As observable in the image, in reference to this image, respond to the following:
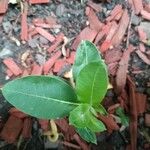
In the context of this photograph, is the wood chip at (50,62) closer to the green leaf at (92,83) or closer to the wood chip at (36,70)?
the wood chip at (36,70)

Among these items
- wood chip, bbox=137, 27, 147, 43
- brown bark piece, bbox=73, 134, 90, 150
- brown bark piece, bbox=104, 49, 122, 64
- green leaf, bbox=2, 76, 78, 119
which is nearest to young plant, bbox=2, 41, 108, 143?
green leaf, bbox=2, 76, 78, 119

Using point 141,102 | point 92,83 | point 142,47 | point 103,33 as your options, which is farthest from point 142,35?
point 92,83

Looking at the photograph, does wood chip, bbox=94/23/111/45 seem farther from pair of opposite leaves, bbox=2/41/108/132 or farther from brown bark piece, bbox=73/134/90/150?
pair of opposite leaves, bbox=2/41/108/132

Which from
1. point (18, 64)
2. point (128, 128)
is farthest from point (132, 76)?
point (18, 64)

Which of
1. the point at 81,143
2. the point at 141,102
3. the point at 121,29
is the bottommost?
the point at 81,143

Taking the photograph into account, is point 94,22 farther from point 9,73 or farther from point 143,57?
point 9,73

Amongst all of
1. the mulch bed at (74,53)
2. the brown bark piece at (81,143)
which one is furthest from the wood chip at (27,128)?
the brown bark piece at (81,143)
